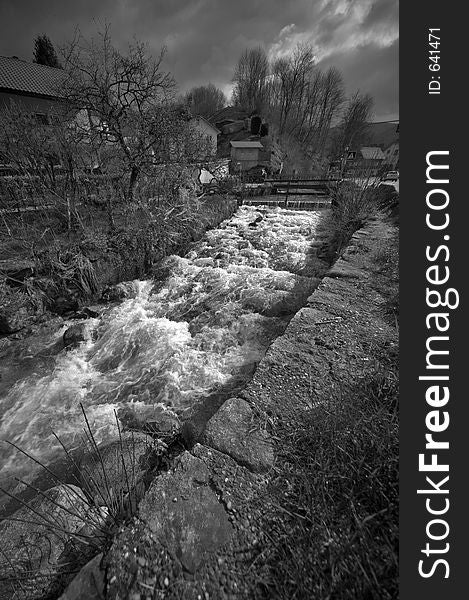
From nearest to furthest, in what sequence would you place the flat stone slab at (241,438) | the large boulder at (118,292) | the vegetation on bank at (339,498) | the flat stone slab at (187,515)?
the vegetation on bank at (339,498), the flat stone slab at (187,515), the flat stone slab at (241,438), the large boulder at (118,292)

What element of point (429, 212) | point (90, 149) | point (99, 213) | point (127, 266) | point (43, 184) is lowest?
point (127, 266)

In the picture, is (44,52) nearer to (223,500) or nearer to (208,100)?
(208,100)

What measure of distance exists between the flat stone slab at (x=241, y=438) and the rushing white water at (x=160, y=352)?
1831 millimetres

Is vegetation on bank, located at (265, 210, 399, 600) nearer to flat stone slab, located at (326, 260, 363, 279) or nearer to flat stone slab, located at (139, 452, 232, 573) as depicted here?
flat stone slab, located at (139, 452, 232, 573)

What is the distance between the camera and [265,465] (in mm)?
1455

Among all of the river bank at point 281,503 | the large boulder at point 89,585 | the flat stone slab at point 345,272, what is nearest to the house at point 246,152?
the flat stone slab at point 345,272

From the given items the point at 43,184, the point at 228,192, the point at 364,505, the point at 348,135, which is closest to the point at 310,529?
the point at 364,505

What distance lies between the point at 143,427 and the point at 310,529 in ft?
8.05

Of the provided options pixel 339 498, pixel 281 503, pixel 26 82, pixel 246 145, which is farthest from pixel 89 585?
pixel 246 145

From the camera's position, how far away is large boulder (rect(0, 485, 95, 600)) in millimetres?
1501

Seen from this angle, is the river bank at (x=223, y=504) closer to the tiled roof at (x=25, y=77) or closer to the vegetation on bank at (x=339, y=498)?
the vegetation on bank at (x=339, y=498)

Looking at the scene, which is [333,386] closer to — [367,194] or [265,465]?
[265,465]

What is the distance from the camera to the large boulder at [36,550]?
1501 mm

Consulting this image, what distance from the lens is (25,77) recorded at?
26.2m
